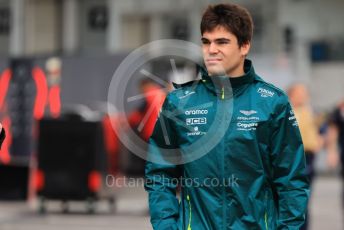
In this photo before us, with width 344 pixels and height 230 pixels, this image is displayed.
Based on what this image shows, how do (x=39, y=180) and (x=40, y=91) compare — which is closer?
(x=39, y=180)

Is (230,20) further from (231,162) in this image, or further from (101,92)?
(101,92)

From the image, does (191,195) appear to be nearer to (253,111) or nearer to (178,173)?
(178,173)

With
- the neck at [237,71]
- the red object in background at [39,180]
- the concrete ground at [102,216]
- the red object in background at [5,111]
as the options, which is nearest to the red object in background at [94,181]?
the concrete ground at [102,216]

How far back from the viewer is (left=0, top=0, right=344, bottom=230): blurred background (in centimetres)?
1139

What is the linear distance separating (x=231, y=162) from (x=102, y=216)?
8.81 meters

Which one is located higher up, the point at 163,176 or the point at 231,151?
the point at 231,151

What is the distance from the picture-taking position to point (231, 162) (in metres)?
3.38

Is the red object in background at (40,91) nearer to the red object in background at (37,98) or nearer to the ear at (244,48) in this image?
the red object in background at (37,98)

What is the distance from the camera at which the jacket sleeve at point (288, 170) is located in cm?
338

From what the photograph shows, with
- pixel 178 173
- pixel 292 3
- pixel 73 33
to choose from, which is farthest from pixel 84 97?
pixel 178 173

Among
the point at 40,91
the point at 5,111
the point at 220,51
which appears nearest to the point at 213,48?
the point at 220,51

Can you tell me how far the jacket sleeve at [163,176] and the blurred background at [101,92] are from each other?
4.67 m

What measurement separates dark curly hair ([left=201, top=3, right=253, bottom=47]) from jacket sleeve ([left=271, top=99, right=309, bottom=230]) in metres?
0.33

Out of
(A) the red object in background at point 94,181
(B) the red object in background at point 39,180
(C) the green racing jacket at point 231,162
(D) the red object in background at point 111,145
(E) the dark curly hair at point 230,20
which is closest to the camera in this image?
(C) the green racing jacket at point 231,162
